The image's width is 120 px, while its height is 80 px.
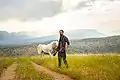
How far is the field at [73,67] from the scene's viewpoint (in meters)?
5.61

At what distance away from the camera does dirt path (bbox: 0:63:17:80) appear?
18.3 feet

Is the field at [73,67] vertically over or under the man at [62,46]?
under

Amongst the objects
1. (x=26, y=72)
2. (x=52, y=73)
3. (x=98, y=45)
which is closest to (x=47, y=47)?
(x=52, y=73)

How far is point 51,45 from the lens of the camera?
597 centimetres

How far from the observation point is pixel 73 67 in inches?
229

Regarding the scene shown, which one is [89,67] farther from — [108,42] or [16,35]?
[16,35]

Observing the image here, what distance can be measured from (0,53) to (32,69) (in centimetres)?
62

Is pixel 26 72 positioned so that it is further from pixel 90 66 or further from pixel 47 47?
pixel 90 66

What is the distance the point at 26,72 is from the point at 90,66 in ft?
3.35

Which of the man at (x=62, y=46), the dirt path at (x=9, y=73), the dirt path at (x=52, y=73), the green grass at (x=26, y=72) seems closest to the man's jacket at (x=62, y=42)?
the man at (x=62, y=46)

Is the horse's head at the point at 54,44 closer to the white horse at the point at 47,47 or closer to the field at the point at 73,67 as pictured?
the white horse at the point at 47,47

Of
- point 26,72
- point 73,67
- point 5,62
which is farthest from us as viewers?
point 5,62

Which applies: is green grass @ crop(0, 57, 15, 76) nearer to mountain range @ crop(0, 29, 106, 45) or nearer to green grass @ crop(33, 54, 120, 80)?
mountain range @ crop(0, 29, 106, 45)

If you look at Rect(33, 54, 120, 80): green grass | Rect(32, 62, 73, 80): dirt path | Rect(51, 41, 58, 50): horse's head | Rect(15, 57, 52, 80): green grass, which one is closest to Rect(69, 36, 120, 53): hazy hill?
Rect(33, 54, 120, 80): green grass
